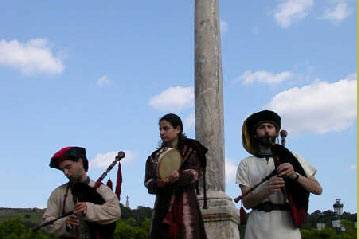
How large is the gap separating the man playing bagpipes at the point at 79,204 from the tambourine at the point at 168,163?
0.56 m

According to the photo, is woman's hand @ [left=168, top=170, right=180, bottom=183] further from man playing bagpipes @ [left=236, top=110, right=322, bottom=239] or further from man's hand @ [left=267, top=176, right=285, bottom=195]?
man's hand @ [left=267, top=176, right=285, bottom=195]

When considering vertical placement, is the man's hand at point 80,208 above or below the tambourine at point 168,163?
below

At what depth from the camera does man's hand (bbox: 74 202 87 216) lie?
5886 mm

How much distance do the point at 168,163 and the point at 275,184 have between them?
1.42m

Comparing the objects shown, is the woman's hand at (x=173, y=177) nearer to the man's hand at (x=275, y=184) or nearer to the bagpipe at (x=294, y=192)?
the bagpipe at (x=294, y=192)

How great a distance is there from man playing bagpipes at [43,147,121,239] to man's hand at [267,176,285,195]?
1427 millimetres

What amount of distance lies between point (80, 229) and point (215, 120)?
23.9 ft

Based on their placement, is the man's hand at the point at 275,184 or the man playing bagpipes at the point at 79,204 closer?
the man's hand at the point at 275,184

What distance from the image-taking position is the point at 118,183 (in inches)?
263

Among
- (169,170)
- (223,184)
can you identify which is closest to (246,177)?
(169,170)

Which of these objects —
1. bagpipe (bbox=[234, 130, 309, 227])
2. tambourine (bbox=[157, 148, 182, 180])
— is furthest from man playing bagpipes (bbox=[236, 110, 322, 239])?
tambourine (bbox=[157, 148, 182, 180])

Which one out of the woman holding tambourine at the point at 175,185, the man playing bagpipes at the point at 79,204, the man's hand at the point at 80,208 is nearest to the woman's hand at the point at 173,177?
the woman holding tambourine at the point at 175,185

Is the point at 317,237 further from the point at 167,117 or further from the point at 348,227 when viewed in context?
the point at 167,117

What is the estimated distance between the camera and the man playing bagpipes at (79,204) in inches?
235
